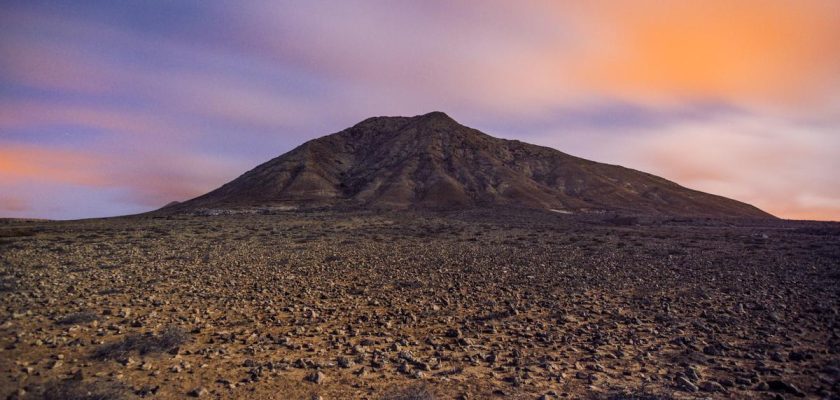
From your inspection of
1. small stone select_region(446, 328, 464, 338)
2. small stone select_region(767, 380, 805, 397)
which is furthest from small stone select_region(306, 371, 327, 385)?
small stone select_region(767, 380, 805, 397)

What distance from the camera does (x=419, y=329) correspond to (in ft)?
36.2

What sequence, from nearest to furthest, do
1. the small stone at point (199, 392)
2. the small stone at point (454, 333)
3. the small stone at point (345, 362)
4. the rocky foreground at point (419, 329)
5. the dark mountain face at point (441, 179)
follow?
the small stone at point (199, 392), the rocky foreground at point (419, 329), the small stone at point (345, 362), the small stone at point (454, 333), the dark mountain face at point (441, 179)

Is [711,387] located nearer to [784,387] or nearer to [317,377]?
[784,387]

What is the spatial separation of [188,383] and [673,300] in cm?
1352

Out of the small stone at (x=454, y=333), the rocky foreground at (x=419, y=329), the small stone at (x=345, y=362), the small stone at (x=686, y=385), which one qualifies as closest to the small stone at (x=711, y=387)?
the rocky foreground at (x=419, y=329)

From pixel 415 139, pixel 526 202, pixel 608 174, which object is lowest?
pixel 526 202

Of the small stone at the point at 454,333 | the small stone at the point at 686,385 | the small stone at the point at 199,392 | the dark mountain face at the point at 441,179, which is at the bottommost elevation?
the small stone at the point at 199,392

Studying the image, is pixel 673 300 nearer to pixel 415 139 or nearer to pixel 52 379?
pixel 52 379

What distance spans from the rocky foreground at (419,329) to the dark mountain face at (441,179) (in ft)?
216

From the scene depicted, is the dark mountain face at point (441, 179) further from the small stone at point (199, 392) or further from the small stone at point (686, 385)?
the small stone at point (686, 385)

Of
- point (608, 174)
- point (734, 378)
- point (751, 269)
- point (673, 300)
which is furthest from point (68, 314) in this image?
point (608, 174)

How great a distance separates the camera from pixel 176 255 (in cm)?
2458

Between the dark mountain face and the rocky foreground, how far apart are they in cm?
6585

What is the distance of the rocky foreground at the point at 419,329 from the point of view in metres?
7.74
